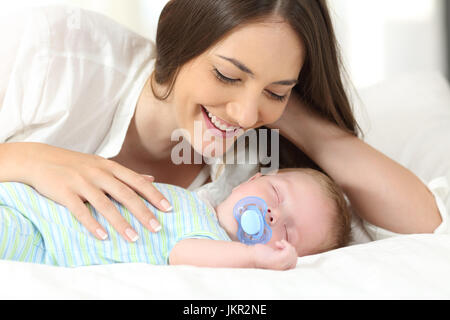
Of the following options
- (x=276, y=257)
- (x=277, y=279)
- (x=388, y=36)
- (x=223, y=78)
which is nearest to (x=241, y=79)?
(x=223, y=78)

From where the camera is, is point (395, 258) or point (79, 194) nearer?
point (395, 258)

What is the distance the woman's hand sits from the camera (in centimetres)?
117

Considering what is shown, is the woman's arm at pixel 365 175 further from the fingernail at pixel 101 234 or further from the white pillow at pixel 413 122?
the fingernail at pixel 101 234

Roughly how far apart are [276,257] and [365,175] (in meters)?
0.68

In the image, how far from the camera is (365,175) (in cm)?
165

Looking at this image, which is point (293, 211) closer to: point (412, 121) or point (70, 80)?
point (70, 80)

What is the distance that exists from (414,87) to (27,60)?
158 centimetres

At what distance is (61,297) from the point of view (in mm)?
815

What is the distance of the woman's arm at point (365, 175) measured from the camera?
5.21ft

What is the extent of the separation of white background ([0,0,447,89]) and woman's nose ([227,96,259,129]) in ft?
6.88

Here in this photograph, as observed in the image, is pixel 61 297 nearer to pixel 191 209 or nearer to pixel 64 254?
pixel 64 254

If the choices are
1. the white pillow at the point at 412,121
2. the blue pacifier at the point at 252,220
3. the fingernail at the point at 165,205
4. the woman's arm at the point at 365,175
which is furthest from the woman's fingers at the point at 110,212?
the white pillow at the point at 412,121

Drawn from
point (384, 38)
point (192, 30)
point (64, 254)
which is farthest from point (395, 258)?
point (384, 38)

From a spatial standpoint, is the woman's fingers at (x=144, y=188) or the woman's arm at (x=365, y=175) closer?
the woman's fingers at (x=144, y=188)
